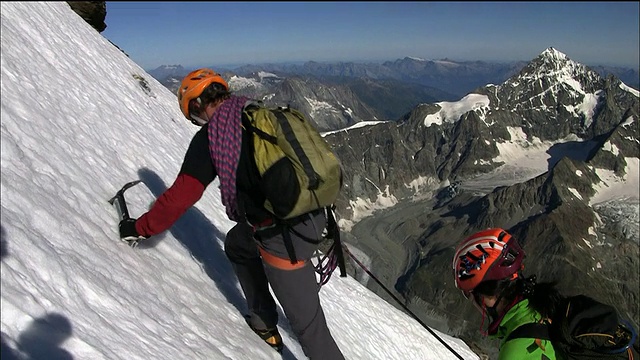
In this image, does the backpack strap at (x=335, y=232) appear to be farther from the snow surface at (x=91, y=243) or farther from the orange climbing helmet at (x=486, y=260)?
the snow surface at (x=91, y=243)

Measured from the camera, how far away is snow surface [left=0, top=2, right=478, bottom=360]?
4.68 meters

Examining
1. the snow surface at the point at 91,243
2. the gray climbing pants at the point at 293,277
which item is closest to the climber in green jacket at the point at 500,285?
the gray climbing pants at the point at 293,277

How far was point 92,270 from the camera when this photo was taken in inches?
220

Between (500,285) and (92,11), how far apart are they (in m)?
23.0

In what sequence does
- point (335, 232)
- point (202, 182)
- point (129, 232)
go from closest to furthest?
point (202, 182) < point (335, 232) < point (129, 232)

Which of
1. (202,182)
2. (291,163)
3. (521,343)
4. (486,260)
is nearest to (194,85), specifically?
(202,182)

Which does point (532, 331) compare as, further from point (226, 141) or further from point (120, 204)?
point (120, 204)

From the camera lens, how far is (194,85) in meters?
5.63

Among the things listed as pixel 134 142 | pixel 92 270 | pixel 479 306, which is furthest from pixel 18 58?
pixel 479 306

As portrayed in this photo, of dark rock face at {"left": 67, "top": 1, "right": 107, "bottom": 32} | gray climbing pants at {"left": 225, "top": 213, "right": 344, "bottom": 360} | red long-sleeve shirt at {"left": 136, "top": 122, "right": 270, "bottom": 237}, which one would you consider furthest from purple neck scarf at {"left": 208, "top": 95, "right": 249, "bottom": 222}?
dark rock face at {"left": 67, "top": 1, "right": 107, "bottom": 32}

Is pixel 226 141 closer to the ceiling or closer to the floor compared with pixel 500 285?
closer to the ceiling

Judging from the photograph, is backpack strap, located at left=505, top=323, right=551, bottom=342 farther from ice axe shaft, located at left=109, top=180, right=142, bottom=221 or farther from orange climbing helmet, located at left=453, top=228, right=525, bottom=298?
ice axe shaft, located at left=109, top=180, right=142, bottom=221

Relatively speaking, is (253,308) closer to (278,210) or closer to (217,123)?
(278,210)

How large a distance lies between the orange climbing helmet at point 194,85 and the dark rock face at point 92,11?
18875 millimetres
